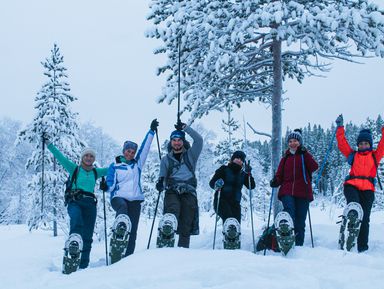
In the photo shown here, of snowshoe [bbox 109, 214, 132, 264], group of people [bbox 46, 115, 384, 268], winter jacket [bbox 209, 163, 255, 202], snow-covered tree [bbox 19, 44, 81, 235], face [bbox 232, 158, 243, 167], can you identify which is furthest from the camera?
snow-covered tree [bbox 19, 44, 81, 235]

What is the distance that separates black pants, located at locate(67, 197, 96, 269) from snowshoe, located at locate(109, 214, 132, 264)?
895 mm

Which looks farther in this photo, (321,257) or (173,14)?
(173,14)

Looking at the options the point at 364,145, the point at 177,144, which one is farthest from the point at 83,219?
the point at 364,145

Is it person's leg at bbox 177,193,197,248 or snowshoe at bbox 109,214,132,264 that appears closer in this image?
snowshoe at bbox 109,214,132,264

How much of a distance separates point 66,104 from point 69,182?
12.8 meters

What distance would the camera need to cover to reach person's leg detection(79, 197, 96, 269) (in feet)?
22.2

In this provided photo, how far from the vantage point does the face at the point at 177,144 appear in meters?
6.77

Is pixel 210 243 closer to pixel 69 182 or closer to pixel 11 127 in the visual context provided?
pixel 69 182

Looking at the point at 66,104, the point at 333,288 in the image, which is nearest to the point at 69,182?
the point at 333,288

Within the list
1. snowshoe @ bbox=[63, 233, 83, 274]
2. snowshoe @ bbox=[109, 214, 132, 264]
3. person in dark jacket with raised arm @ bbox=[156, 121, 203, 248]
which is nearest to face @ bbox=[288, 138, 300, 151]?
person in dark jacket with raised arm @ bbox=[156, 121, 203, 248]

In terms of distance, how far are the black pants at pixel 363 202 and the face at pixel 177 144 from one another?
112 inches

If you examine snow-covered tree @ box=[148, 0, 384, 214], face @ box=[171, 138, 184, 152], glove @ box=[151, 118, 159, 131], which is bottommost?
face @ box=[171, 138, 184, 152]

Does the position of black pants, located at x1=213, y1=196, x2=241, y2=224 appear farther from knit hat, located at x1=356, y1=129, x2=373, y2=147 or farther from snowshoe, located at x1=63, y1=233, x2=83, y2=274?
snowshoe, located at x1=63, y1=233, x2=83, y2=274

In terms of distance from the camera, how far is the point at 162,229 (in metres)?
5.98
